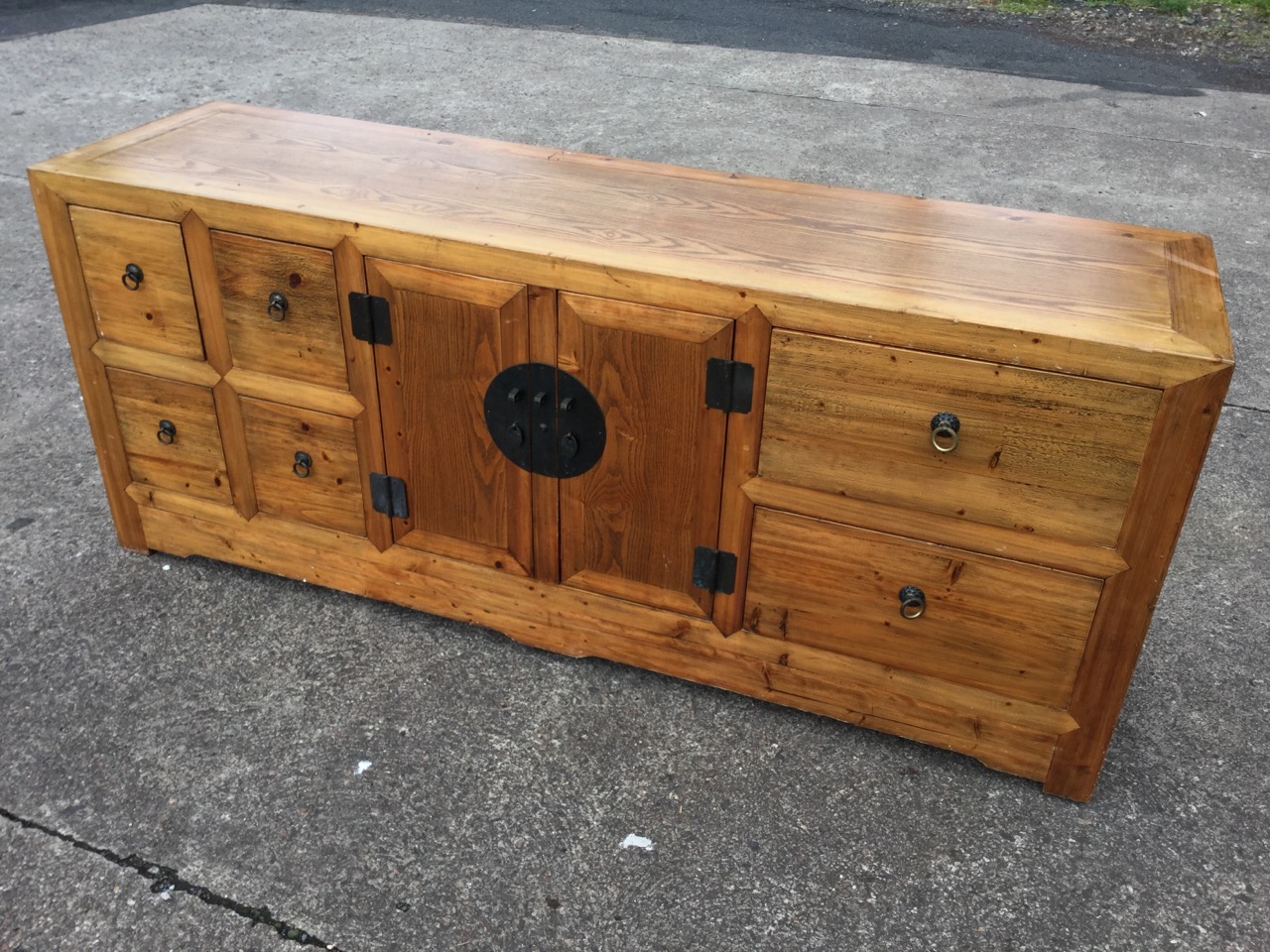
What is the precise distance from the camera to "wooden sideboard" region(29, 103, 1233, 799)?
2.04 m

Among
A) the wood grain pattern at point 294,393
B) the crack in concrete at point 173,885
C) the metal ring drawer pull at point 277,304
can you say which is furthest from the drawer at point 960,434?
the crack in concrete at point 173,885

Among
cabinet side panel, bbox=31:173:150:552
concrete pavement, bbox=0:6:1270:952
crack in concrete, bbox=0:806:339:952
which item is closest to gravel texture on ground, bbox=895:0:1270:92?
concrete pavement, bbox=0:6:1270:952

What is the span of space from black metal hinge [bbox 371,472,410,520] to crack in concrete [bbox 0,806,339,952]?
92cm

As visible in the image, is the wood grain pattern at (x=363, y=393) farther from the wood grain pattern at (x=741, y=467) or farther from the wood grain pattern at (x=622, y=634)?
the wood grain pattern at (x=741, y=467)

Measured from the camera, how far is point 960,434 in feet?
6.77

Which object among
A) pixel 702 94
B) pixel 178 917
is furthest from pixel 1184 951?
pixel 702 94

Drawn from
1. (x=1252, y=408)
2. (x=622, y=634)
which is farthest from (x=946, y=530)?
(x=1252, y=408)

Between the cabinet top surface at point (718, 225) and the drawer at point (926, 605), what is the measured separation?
49cm

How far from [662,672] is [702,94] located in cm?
568

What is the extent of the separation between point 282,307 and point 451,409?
0.45m

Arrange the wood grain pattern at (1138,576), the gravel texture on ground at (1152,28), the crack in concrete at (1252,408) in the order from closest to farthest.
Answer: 1. the wood grain pattern at (1138,576)
2. the crack in concrete at (1252,408)
3. the gravel texture on ground at (1152,28)

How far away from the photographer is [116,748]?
2334 mm

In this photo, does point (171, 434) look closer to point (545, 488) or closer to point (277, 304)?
point (277, 304)

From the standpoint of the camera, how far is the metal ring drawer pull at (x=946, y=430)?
2.04 meters
